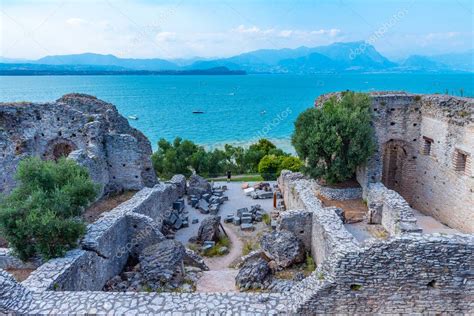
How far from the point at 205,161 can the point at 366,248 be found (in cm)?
2153

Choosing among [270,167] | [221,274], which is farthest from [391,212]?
[270,167]

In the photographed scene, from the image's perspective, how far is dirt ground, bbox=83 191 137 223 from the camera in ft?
46.0

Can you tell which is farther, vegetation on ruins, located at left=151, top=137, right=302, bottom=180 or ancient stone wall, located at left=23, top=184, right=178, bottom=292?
vegetation on ruins, located at left=151, top=137, right=302, bottom=180

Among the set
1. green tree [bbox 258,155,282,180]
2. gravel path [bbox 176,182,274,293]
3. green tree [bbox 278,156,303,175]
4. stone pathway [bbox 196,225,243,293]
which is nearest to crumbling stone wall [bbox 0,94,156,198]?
gravel path [bbox 176,182,274,293]

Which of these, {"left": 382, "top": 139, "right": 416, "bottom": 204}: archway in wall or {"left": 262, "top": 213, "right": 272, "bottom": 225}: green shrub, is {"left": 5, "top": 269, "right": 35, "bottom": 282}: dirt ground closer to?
{"left": 262, "top": 213, "right": 272, "bottom": 225}: green shrub

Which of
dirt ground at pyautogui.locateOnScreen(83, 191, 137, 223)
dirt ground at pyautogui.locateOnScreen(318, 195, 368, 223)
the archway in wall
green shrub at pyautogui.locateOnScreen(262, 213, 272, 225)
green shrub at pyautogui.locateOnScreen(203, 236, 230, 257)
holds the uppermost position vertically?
the archway in wall

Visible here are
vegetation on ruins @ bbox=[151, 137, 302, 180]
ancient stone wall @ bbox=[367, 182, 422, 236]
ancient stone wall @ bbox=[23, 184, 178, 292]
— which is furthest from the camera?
vegetation on ruins @ bbox=[151, 137, 302, 180]

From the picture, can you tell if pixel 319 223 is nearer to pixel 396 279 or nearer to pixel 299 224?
pixel 299 224

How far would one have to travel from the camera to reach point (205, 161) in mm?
29141

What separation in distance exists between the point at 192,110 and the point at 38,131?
251 feet

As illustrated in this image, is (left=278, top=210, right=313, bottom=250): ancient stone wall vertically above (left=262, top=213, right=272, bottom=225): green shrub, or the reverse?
(left=278, top=210, right=313, bottom=250): ancient stone wall

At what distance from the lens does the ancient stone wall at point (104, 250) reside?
9.34 m

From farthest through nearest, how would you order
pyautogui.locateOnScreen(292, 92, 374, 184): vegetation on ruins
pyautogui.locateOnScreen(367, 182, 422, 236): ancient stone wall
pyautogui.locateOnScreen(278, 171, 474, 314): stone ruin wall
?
1. pyautogui.locateOnScreen(292, 92, 374, 184): vegetation on ruins
2. pyautogui.locateOnScreen(367, 182, 422, 236): ancient stone wall
3. pyautogui.locateOnScreen(278, 171, 474, 314): stone ruin wall

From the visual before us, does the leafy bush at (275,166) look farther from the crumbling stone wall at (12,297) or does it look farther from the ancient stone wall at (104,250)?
the crumbling stone wall at (12,297)
